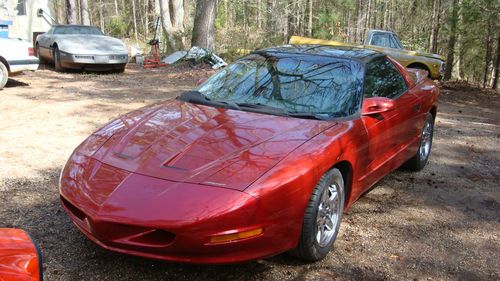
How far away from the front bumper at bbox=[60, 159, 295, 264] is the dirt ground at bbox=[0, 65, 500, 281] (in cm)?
41

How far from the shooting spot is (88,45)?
12.8m

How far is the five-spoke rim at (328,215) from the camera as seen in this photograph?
10.8ft

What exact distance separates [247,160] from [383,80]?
2216 millimetres

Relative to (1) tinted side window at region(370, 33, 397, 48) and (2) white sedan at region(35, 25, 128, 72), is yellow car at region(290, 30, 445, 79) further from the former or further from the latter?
(2) white sedan at region(35, 25, 128, 72)

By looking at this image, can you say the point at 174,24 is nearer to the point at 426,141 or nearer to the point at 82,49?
the point at 82,49

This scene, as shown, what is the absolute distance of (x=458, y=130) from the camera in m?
8.09

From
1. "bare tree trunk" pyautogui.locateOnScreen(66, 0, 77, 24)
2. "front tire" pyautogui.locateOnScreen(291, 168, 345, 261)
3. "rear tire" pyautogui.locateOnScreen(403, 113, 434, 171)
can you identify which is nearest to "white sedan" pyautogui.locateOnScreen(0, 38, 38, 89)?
"rear tire" pyautogui.locateOnScreen(403, 113, 434, 171)

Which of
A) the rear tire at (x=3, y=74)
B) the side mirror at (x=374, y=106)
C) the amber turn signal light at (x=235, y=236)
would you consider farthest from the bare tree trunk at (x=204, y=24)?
the amber turn signal light at (x=235, y=236)

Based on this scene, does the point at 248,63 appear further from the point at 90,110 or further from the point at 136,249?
the point at 90,110

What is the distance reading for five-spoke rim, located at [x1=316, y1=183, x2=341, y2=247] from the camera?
328 centimetres

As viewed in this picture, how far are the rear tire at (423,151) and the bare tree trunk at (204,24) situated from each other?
10852 mm

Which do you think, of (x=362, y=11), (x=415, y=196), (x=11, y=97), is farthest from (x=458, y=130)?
(x=362, y=11)

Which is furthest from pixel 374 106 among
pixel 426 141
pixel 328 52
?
pixel 426 141

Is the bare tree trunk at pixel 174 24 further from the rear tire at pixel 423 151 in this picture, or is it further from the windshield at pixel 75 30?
the rear tire at pixel 423 151
